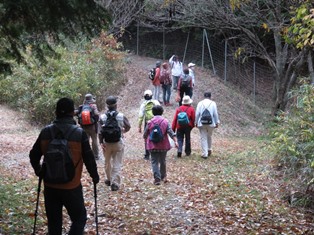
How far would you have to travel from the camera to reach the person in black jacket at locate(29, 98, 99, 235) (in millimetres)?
5137

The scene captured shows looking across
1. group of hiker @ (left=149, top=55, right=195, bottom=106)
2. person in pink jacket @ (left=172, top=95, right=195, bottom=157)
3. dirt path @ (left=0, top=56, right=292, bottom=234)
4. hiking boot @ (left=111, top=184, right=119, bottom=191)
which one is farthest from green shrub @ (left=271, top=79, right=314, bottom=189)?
group of hiker @ (left=149, top=55, right=195, bottom=106)

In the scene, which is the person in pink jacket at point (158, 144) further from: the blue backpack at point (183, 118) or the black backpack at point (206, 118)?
the black backpack at point (206, 118)

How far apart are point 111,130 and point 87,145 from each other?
10.6ft

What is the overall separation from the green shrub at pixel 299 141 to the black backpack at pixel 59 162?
16.4 feet

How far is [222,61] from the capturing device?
29.7 meters

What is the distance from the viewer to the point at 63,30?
6852 mm

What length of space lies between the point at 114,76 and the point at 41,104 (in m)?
7.03

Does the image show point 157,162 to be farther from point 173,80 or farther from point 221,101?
point 221,101

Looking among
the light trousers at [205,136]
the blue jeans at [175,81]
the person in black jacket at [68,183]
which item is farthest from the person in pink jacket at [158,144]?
the blue jeans at [175,81]

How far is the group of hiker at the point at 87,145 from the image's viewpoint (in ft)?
16.8

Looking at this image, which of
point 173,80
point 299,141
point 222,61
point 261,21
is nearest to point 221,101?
point 173,80

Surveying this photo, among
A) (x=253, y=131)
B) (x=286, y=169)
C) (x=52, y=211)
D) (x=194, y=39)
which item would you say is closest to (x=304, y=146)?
(x=286, y=169)

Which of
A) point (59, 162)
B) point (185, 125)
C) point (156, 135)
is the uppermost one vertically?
point (59, 162)

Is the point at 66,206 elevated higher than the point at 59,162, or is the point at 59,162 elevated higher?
the point at 59,162
